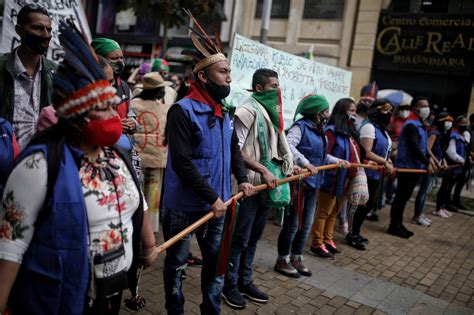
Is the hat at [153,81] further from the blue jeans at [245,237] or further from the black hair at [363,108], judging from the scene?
the black hair at [363,108]

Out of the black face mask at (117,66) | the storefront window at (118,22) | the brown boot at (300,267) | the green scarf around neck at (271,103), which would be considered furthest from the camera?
the storefront window at (118,22)

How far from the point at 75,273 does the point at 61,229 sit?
20 cm

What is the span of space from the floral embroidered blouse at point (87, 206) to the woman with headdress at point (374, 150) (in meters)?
4.32

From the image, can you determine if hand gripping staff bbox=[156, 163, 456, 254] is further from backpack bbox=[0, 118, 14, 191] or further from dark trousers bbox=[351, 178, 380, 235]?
backpack bbox=[0, 118, 14, 191]

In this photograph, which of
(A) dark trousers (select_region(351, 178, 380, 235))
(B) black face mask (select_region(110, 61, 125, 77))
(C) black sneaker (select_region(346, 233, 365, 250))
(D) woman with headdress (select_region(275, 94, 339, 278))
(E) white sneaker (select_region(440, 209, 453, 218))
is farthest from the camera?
(E) white sneaker (select_region(440, 209, 453, 218))

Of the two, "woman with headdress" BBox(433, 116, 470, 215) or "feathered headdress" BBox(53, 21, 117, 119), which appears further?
"woman with headdress" BBox(433, 116, 470, 215)

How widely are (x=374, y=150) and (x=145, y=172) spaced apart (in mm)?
3253

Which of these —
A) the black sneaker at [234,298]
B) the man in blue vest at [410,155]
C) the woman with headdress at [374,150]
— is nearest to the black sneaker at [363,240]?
the woman with headdress at [374,150]

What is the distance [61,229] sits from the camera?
5.38ft

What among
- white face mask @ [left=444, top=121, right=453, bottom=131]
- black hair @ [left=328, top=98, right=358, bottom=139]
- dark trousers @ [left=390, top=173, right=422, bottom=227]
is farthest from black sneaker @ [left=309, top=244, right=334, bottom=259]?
white face mask @ [left=444, top=121, right=453, bottom=131]

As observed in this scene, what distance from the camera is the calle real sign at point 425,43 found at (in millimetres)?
13562

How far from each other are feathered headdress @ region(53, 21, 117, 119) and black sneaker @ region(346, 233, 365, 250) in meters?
4.87

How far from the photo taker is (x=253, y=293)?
3.84 m

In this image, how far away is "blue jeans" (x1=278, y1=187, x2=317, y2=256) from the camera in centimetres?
434
